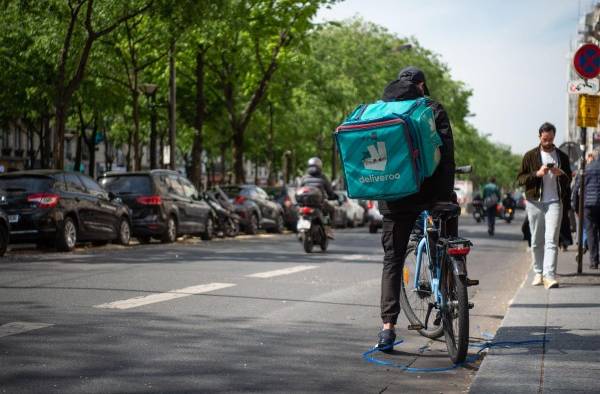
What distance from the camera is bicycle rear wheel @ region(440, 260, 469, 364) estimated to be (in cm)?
642

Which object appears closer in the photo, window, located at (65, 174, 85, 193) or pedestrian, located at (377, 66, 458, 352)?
pedestrian, located at (377, 66, 458, 352)

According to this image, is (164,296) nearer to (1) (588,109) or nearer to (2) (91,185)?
(1) (588,109)

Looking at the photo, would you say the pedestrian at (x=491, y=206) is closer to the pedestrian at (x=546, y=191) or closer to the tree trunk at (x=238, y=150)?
the tree trunk at (x=238, y=150)

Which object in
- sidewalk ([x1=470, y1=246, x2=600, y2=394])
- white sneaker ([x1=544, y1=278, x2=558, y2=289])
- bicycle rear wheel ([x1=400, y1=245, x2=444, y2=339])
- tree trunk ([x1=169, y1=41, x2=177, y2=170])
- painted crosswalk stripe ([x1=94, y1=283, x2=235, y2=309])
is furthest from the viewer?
tree trunk ([x1=169, y1=41, x2=177, y2=170])

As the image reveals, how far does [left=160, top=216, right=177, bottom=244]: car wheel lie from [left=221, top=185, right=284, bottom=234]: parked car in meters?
6.62

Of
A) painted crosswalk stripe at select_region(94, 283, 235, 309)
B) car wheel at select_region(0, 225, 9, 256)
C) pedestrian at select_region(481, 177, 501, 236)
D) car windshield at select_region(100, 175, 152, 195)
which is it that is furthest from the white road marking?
pedestrian at select_region(481, 177, 501, 236)

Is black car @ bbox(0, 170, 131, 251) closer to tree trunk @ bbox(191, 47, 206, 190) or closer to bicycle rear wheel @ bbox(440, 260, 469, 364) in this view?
bicycle rear wheel @ bbox(440, 260, 469, 364)

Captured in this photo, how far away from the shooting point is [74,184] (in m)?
19.8

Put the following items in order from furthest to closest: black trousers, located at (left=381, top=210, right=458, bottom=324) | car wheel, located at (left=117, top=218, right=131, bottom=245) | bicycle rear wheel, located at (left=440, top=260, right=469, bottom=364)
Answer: car wheel, located at (left=117, top=218, right=131, bottom=245), black trousers, located at (left=381, top=210, right=458, bottom=324), bicycle rear wheel, located at (left=440, top=260, right=469, bottom=364)

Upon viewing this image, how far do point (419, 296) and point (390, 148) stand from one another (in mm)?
1412

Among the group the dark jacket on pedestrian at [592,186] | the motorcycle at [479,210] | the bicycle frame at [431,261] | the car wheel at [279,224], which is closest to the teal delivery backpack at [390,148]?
the bicycle frame at [431,261]

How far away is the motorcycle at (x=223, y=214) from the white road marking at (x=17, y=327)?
63.7ft

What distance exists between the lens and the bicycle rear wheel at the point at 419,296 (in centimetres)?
738

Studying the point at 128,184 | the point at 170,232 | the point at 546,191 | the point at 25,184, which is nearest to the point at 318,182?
the point at 25,184
